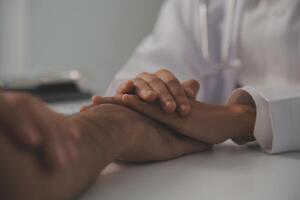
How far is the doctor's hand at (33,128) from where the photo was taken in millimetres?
228

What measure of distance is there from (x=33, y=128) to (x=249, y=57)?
A: 0.56 m

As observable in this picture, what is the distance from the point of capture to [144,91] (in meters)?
0.46

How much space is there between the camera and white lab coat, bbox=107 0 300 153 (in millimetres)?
493

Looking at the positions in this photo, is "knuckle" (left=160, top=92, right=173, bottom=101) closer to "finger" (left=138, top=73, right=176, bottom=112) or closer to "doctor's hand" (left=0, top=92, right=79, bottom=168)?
"finger" (left=138, top=73, right=176, bottom=112)

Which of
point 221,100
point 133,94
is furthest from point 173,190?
point 221,100

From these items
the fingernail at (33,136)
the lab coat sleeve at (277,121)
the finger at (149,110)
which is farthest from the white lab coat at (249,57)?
the fingernail at (33,136)

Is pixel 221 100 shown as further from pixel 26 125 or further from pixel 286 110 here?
pixel 26 125

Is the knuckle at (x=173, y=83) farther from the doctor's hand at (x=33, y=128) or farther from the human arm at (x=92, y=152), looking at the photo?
the doctor's hand at (x=33, y=128)

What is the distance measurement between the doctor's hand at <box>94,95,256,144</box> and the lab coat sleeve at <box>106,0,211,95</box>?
25 cm

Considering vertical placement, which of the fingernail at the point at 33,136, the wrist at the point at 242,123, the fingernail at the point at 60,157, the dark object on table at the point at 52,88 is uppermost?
the fingernail at the point at 33,136

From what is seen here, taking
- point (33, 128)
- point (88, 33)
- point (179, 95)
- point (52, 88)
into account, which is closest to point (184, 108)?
point (179, 95)

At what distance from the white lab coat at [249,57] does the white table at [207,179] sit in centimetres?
5

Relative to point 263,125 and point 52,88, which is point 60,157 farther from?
point 52,88

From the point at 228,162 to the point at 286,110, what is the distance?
104 millimetres
